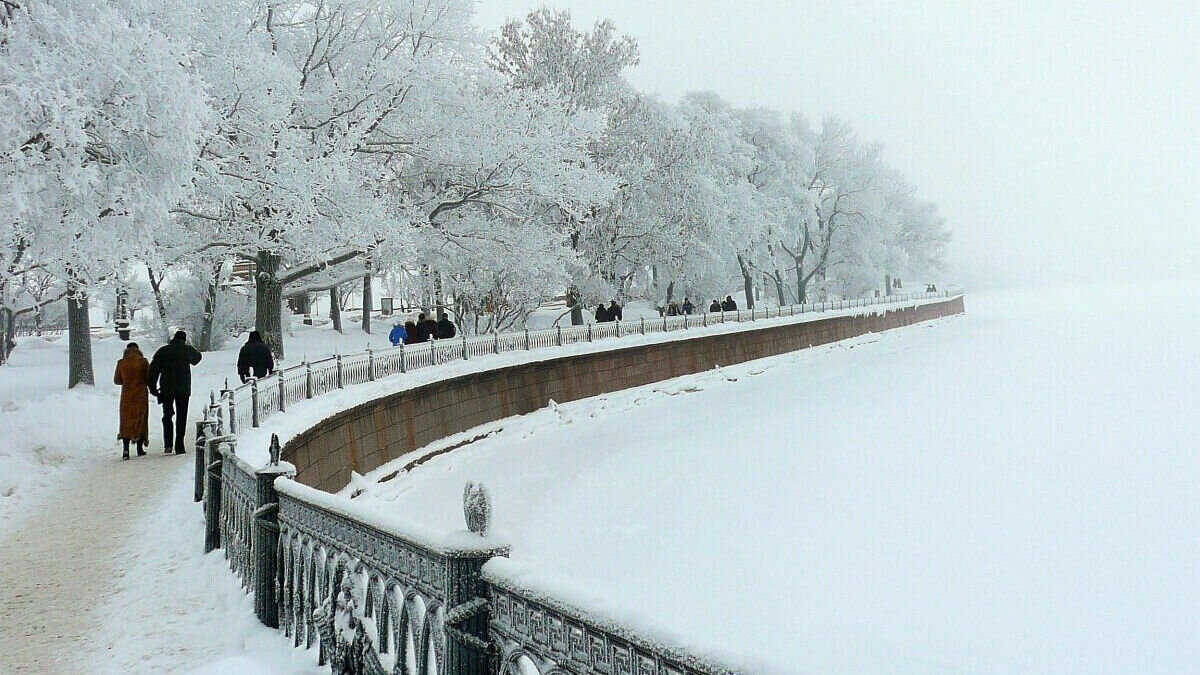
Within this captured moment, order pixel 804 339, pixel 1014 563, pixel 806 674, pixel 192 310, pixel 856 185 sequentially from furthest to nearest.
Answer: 1. pixel 856 185
2. pixel 804 339
3. pixel 192 310
4. pixel 1014 563
5. pixel 806 674

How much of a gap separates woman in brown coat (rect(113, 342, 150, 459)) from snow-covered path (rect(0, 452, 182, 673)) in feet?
3.39

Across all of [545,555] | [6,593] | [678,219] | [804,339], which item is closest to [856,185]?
[804,339]

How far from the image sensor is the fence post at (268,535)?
5660mm

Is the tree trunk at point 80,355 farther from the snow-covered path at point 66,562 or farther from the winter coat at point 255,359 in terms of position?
the snow-covered path at point 66,562

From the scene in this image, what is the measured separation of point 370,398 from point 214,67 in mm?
6649

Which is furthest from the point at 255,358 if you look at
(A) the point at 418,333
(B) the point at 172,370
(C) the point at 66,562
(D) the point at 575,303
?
(D) the point at 575,303

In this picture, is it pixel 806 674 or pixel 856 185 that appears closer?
pixel 806 674

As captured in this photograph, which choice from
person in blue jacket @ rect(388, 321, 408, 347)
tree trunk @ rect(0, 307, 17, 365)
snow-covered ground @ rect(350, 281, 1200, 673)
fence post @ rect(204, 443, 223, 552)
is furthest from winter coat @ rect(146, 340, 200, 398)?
tree trunk @ rect(0, 307, 17, 365)

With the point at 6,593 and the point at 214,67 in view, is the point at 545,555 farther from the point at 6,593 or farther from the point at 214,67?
the point at 214,67

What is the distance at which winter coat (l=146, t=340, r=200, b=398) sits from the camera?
12.9 metres

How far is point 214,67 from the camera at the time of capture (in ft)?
54.4

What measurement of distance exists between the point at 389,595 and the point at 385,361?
1410 cm

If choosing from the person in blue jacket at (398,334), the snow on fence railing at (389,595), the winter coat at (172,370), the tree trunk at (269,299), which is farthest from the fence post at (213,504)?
the tree trunk at (269,299)

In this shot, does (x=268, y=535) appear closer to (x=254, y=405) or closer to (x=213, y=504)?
(x=213, y=504)
